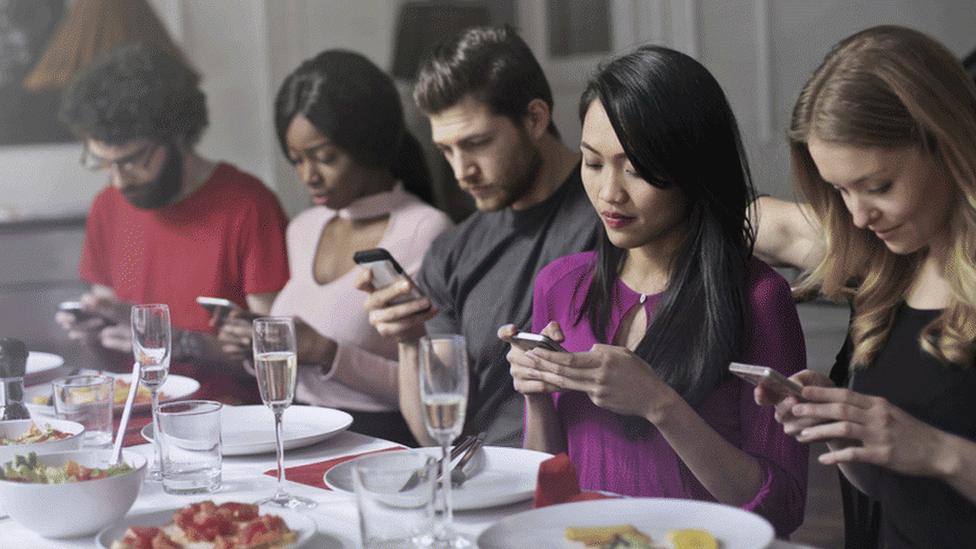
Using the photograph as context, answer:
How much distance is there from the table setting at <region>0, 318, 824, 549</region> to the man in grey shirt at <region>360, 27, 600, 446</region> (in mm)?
559

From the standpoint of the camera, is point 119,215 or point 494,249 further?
point 119,215

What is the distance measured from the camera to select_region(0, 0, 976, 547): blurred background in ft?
12.0

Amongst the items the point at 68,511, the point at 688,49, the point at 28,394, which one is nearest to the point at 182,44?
the point at 688,49

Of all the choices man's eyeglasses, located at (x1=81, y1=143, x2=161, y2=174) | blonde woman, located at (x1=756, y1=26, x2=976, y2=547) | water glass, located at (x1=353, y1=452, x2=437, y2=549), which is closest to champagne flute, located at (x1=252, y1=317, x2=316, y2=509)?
water glass, located at (x1=353, y1=452, x2=437, y2=549)

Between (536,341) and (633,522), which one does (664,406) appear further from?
(633,522)

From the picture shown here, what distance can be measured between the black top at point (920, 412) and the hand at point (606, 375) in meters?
0.33

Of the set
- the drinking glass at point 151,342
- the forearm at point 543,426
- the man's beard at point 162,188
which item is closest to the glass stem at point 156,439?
the drinking glass at point 151,342

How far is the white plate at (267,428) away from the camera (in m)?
1.56

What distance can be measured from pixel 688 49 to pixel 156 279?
188 centimetres

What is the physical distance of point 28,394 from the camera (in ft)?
6.71

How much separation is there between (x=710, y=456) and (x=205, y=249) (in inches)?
76.5

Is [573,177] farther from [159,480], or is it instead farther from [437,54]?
[159,480]

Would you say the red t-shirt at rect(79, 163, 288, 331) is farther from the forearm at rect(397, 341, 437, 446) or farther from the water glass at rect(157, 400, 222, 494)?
the water glass at rect(157, 400, 222, 494)

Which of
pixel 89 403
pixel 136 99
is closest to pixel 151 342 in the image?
pixel 89 403
